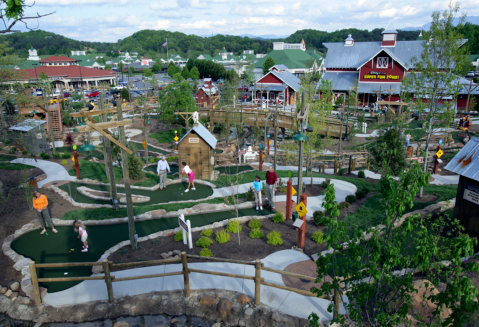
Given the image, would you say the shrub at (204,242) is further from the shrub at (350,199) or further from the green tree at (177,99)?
the green tree at (177,99)

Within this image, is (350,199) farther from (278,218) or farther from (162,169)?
(162,169)

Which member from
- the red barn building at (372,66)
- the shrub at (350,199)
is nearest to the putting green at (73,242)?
the shrub at (350,199)

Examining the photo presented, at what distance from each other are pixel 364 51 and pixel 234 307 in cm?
4962

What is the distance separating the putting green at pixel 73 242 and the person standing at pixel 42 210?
29cm

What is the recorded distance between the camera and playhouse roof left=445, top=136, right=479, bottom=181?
933 centimetres

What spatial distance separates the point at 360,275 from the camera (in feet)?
15.5

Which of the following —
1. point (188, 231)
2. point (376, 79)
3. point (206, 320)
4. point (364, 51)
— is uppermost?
point (364, 51)

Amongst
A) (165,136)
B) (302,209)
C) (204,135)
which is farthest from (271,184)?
(165,136)

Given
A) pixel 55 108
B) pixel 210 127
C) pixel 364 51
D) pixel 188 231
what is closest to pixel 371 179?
pixel 188 231

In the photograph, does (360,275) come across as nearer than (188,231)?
Yes

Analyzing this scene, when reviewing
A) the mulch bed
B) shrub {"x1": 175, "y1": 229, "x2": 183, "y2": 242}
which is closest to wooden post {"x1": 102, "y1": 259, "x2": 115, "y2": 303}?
the mulch bed

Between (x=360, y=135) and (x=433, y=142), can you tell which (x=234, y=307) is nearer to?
(x=433, y=142)

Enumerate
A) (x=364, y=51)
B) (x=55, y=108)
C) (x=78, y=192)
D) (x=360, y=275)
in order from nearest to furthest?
(x=360, y=275) < (x=78, y=192) < (x=55, y=108) < (x=364, y=51)

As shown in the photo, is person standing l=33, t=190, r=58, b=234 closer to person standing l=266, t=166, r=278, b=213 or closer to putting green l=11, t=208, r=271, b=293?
putting green l=11, t=208, r=271, b=293
